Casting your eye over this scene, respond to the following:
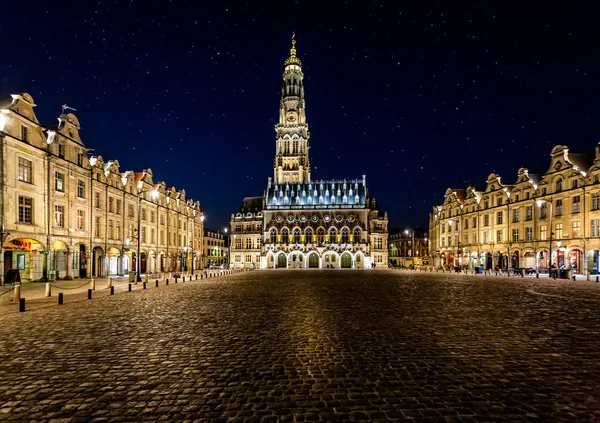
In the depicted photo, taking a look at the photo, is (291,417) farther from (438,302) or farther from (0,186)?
(0,186)

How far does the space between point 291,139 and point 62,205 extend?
7311cm

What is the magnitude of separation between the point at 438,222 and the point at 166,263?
55621 millimetres

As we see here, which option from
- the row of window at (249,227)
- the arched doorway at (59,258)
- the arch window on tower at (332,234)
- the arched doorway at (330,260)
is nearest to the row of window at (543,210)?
the arch window on tower at (332,234)

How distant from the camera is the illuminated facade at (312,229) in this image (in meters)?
82.1

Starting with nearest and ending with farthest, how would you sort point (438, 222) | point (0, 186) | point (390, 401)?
1. point (390, 401)
2. point (0, 186)
3. point (438, 222)

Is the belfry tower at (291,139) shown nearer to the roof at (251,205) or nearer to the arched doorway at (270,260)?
the roof at (251,205)

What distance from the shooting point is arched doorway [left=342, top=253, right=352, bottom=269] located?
3232 inches

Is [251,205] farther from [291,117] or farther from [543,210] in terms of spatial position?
[543,210]

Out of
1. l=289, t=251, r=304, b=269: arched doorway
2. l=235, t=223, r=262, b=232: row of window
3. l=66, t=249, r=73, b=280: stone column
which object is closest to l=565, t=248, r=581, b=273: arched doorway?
l=289, t=251, r=304, b=269: arched doorway

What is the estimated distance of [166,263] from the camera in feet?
189

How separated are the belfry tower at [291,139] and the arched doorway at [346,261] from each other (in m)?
25.8

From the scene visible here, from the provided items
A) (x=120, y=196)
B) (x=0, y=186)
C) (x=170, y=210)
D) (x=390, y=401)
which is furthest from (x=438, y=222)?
(x=390, y=401)

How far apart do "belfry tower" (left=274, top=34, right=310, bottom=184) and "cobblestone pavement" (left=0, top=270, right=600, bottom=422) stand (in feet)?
290

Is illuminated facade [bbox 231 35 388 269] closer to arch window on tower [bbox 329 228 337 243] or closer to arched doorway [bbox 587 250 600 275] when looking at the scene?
arch window on tower [bbox 329 228 337 243]
